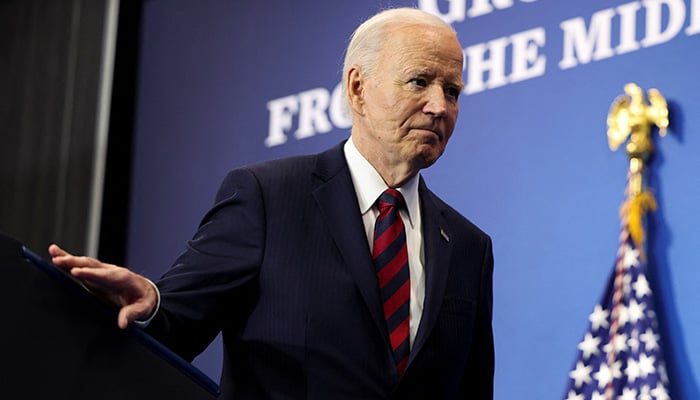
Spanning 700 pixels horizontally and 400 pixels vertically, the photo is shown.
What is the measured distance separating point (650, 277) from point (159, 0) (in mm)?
2963

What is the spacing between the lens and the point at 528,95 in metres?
4.15

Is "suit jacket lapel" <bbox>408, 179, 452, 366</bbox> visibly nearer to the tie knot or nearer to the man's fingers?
the tie knot

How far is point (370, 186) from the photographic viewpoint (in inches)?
88.0

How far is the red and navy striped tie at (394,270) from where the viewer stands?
2.04 meters

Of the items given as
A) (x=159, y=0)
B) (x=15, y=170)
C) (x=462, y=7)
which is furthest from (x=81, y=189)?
(x=462, y=7)

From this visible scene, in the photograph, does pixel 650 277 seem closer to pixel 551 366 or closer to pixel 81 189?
pixel 551 366

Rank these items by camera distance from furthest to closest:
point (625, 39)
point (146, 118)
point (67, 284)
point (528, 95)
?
point (146, 118) < point (528, 95) < point (625, 39) < point (67, 284)

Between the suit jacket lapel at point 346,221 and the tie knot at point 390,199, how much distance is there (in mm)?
55

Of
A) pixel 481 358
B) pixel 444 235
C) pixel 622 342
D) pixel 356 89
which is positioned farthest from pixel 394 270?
pixel 622 342

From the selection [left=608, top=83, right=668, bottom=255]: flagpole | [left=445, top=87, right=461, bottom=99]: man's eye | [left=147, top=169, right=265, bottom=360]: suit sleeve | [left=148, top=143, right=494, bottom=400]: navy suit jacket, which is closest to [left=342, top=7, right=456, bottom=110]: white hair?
[left=445, top=87, right=461, bottom=99]: man's eye

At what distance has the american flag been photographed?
12.1 feet

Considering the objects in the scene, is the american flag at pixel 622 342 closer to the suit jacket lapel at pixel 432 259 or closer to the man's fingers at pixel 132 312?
the suit jacket lapel at pixel 432 259

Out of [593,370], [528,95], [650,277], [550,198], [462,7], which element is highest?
[462,7]

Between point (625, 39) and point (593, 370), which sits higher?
point (625, 39)
